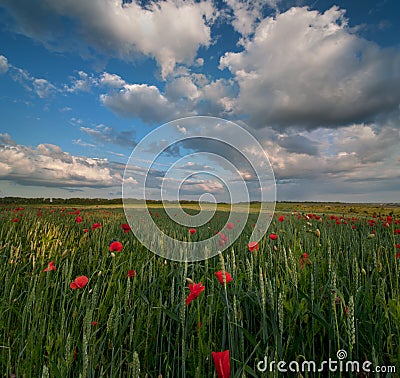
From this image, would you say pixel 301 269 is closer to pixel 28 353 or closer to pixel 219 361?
pixel 219 361

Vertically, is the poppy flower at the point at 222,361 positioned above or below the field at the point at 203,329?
above

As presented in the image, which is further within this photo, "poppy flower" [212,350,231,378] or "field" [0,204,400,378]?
"field" [0,204,400,378]

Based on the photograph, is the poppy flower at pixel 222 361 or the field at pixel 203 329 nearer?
the poppy flower at pixel 222 361

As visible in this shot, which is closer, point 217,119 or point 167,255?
point 167,255

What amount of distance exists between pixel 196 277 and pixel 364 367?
174 centimetres

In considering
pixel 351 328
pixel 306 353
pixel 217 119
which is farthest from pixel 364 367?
pixel 217 119

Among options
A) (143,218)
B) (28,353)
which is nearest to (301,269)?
(28,353)

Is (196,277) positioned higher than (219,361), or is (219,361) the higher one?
(219,361)

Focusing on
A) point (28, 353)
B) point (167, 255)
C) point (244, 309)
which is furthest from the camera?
point (167, 255)

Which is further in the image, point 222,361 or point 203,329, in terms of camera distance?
point 203,329

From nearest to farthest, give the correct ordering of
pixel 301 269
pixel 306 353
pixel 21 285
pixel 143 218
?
pixel 306 353, pixel 301 269, pixel 21 285, pixel 143 218

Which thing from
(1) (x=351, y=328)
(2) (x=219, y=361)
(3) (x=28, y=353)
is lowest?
(3) (x=28, y=353)

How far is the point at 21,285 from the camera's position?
2.96 meters

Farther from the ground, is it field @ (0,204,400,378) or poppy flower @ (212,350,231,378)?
poppy flower @ (212,350,231,378)
